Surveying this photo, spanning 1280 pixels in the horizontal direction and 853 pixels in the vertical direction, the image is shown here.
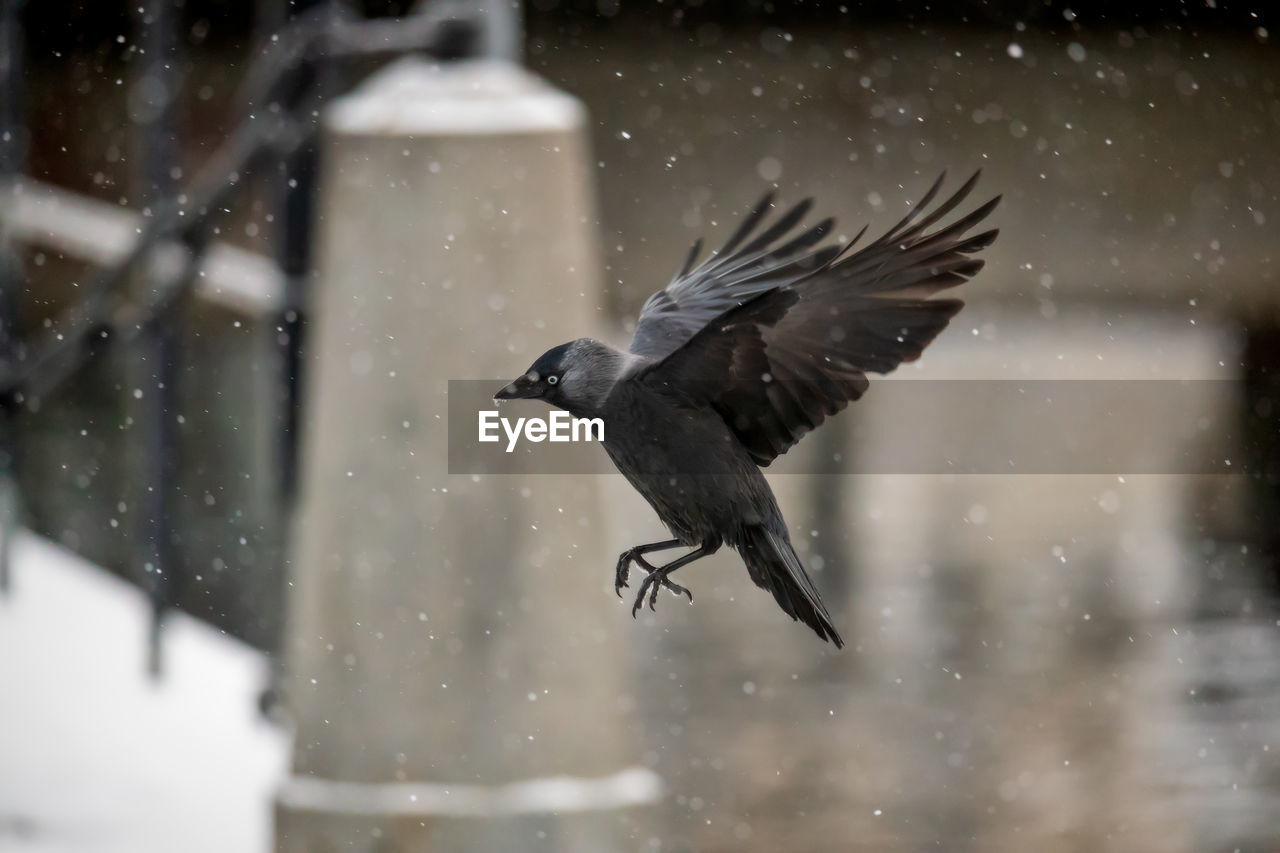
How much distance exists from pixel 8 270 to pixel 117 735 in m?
1.60

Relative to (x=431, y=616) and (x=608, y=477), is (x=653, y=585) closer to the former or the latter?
(x=431, y=616)

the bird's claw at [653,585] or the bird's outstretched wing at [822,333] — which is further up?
the bird's outstretched wing at [822,333]

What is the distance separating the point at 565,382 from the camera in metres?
0.77

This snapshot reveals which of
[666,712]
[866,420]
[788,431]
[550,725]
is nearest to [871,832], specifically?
[666,712]

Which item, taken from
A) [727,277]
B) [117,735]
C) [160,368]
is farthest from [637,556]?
[160,368]

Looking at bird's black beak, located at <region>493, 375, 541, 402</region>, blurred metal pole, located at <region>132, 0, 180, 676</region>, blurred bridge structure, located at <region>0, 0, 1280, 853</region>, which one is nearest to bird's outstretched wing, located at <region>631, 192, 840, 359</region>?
bird's black beak, located at <region>493, 375, 541, 402</region>

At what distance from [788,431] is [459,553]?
135 inches

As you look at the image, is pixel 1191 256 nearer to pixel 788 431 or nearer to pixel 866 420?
pixel 866 420

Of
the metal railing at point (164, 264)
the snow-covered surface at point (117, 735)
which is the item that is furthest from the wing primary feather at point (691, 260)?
the snow-covered surface at point (117, 735)

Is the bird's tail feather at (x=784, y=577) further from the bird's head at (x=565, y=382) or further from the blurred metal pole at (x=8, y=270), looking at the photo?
the blurred metal pole at (x=8, y=270)

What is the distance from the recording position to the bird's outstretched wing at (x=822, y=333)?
0.78m

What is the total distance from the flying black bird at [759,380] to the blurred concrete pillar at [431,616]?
2.91 meters

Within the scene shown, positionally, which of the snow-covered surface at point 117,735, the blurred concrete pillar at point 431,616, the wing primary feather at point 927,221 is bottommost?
the snow-covered surface at point 117,735

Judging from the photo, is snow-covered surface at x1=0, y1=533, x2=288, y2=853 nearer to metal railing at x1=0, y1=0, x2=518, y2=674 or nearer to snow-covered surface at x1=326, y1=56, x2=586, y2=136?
metal railing at x1=0, y1=0, x2=518, y2=674
